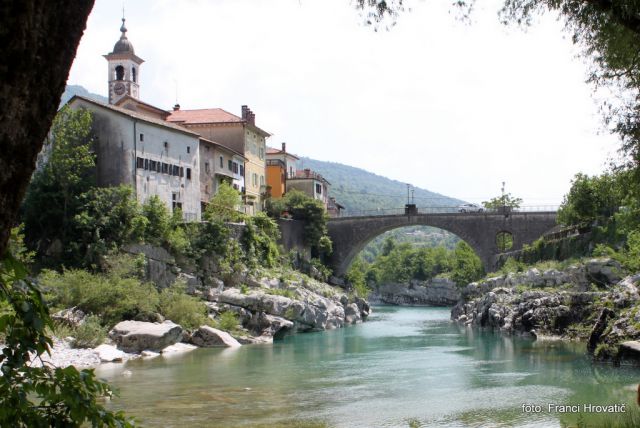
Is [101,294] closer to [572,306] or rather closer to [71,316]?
[71,316]

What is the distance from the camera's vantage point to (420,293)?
9288 centimetres

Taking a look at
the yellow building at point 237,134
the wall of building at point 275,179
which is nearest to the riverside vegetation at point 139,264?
the yellow building at point 237,134

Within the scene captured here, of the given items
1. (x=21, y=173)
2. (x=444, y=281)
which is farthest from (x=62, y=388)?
(x=444, y=281)

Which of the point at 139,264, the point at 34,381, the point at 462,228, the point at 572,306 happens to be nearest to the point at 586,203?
the point at 572,306

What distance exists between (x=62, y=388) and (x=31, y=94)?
211 cm

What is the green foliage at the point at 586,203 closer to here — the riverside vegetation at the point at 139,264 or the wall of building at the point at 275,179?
the riverside vegetation at the point at 139,264

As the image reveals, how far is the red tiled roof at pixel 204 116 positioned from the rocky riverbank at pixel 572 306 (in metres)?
23.6

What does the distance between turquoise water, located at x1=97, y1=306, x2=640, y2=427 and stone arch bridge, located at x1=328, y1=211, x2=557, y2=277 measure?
28004 millimetres

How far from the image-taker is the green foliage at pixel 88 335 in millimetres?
28875

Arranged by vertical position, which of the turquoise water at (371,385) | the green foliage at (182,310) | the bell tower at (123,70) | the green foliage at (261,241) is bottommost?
the turquoise water at (371,385)

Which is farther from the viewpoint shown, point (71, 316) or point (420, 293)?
point (420, 293)

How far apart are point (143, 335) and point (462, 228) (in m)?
37.7

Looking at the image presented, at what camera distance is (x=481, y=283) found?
51906mm

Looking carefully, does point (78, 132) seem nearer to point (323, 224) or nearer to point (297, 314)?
point (297, 314)
